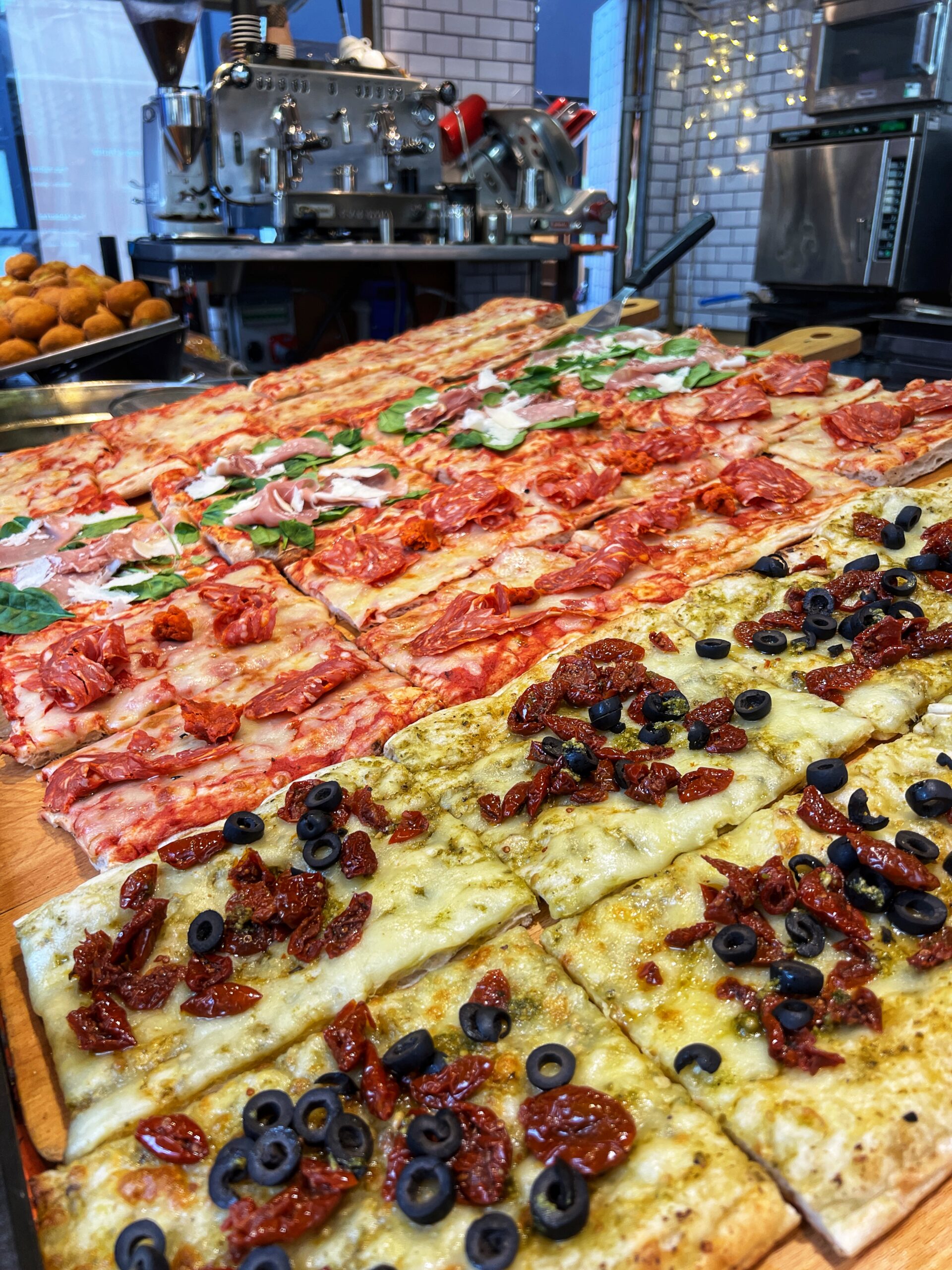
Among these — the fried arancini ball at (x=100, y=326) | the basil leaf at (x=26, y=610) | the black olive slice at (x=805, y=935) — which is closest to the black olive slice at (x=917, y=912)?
the black olive slice at (x=805, y=935)

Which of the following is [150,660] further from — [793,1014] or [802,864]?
[793,1014]

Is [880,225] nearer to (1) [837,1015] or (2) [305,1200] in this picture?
(1) [837,1015]

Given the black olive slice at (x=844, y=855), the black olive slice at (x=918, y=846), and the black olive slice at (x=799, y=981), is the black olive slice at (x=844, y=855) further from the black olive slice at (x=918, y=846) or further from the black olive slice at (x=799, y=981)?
the black olive slice at (x=799, y=981)

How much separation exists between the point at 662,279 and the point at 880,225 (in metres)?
5.21

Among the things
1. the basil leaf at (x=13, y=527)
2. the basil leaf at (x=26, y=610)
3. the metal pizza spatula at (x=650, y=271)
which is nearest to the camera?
the basil leaf at (x=26, y=610)

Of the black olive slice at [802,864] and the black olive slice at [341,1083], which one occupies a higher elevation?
the black olive slice at [802,864]

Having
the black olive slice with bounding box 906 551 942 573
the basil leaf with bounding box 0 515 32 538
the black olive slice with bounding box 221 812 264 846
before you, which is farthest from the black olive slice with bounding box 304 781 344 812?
the basil leaf with bounding box 0 515 32 538

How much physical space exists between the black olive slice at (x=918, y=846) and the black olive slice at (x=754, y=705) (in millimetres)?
435

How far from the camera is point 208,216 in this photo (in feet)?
24.5

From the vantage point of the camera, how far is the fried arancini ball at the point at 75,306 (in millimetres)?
5770

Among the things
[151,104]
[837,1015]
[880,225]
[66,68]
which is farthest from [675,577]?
[66,68]

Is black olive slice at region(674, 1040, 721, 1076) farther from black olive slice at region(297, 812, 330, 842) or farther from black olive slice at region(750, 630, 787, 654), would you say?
black olive slice at region(750, 630, 787, 654)

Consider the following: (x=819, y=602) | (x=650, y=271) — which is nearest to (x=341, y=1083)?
(x=819, y=602)

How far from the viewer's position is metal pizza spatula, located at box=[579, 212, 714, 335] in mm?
5578
